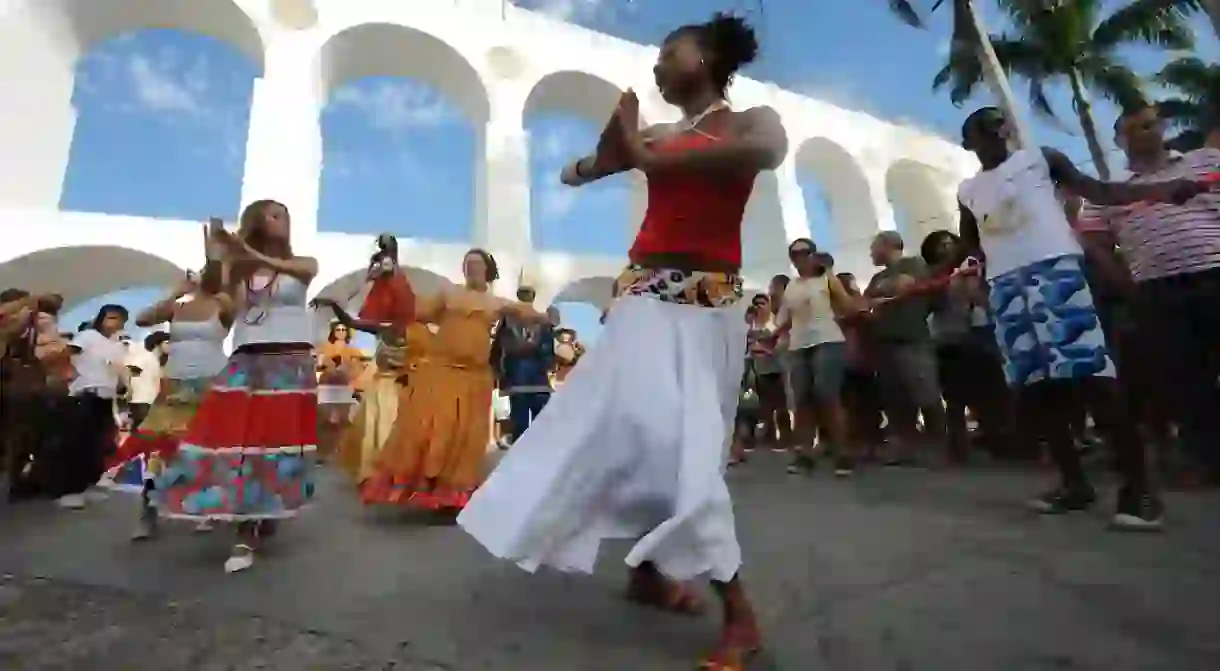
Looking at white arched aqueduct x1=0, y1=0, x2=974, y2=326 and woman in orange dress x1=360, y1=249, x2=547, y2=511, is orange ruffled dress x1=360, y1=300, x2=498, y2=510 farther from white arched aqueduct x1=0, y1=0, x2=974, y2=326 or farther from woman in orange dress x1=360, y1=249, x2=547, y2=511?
white arched aqueduct x1=0, y1=0, x2=974, y2=326

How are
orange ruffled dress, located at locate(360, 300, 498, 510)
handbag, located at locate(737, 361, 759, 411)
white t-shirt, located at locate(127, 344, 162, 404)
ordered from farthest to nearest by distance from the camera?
white t-shirt, located at locate(127, 344, 162, 404)
handbag, located at locate(737, 361, 759, 411)
orange ruffled dress, located at locate(360, 300, 498, 510)

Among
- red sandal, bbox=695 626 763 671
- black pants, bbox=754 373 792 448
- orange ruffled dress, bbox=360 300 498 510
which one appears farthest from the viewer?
black pants, bbox=754 373 792 448

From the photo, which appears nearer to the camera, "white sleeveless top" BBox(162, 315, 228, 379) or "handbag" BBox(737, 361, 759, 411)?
"white sleeveless top" BBox(162, 315, 228, 379)

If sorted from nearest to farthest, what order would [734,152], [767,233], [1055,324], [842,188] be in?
[734,152] → [1055,324] → [767,233] → [842,188]

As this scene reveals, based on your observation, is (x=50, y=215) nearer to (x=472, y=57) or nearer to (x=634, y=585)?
(x=472, y=57)

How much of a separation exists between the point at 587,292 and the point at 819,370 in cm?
1145

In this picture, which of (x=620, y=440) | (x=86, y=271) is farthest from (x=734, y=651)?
(x=86, y=271)

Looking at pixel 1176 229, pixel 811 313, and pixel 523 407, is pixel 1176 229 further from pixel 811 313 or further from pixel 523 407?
pixel 523 407

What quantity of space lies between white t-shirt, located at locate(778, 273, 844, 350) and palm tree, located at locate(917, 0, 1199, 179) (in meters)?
11.9

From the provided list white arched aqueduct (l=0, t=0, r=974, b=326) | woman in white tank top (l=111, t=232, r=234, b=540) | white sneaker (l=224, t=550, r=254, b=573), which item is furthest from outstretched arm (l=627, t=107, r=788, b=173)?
white arched aqueduct (l=0, t=0, r=974, b=326)

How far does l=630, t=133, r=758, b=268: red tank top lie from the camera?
5.50ft

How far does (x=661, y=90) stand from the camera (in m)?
1.81

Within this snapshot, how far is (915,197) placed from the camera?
895 inches

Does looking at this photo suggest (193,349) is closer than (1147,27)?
Yes
